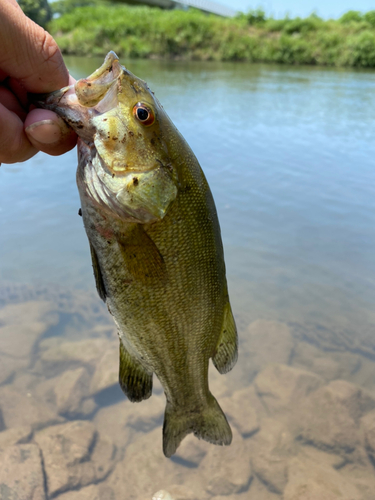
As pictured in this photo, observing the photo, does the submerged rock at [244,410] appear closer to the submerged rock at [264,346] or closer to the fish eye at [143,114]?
the submerged rock at [264,346]

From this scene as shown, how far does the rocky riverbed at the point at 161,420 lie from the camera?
4.13 meters

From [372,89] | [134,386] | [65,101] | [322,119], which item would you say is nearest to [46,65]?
[65,101]

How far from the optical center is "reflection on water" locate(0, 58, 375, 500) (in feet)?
13.9

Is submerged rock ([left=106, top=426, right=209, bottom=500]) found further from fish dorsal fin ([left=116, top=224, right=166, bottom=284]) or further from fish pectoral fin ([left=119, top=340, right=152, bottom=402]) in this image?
fish dorsal fin ([left=116, top=224, right=166, bottom=284])

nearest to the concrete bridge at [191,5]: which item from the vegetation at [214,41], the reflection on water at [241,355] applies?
the vegetation at [214,41]

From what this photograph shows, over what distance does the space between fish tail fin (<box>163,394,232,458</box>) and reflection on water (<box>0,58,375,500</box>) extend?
5.90 feet

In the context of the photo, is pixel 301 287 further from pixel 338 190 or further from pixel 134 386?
pixel 134 386

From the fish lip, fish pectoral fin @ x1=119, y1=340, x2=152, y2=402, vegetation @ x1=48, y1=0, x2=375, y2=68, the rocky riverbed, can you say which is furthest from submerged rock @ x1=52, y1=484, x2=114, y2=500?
vegetation @ x1=48, y1=0, x2=375, y2=68

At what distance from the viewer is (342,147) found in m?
11.9

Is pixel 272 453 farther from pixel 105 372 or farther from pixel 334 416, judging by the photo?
pixel 105 372

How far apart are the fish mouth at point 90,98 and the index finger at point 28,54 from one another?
0.46 feet

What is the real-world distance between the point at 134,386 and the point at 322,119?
14.6 meters

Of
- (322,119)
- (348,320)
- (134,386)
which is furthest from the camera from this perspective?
(322,119)

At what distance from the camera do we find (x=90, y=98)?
6.06ft
